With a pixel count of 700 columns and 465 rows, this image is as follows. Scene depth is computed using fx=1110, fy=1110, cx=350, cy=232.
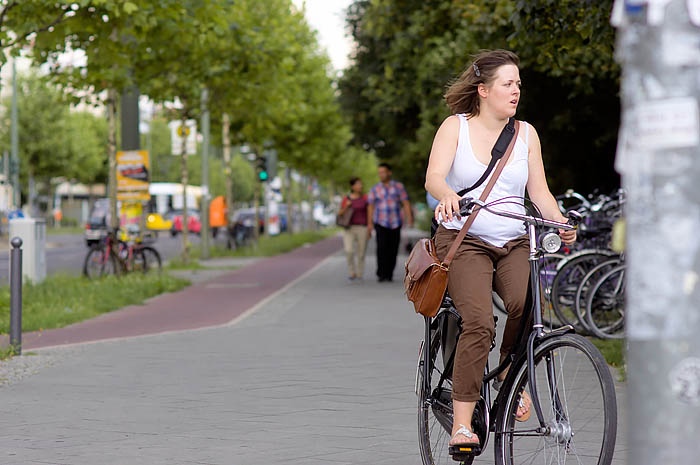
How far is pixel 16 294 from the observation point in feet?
29.1

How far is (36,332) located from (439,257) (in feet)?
25.0

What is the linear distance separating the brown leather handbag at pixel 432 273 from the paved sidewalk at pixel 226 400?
1.18 metres

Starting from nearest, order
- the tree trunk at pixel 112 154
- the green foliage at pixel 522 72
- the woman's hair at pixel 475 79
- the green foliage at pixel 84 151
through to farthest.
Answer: the woman's hair at pixel 475 79, the green foliage at pixel 522 72, the tree trunk at pixel 112 154, the green foliage at pixel 84 151

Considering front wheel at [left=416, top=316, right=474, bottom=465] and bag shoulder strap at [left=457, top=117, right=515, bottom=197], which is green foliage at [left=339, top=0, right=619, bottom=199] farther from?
front wheel at [left=416, top=316, right=474, bottom=465]

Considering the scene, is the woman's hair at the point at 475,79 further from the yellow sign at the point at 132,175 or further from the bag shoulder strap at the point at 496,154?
the yellow sign at the point at 132,175

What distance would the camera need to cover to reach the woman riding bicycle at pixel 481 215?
4.28 m

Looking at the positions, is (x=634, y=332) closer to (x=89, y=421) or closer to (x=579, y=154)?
(x=89, y=421)

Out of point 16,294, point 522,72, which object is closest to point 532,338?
point 16,294

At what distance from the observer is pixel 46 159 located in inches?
2386

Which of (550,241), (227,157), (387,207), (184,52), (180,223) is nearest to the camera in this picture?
(550,241)

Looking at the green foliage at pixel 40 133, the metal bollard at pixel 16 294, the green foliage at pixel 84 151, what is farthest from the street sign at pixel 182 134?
the green foliage at pixel 84 151

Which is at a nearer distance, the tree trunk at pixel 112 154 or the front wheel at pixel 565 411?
the front wheel at pixel 565 411

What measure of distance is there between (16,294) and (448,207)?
5688mm

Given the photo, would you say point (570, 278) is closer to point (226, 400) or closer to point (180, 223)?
point (226, 400)
